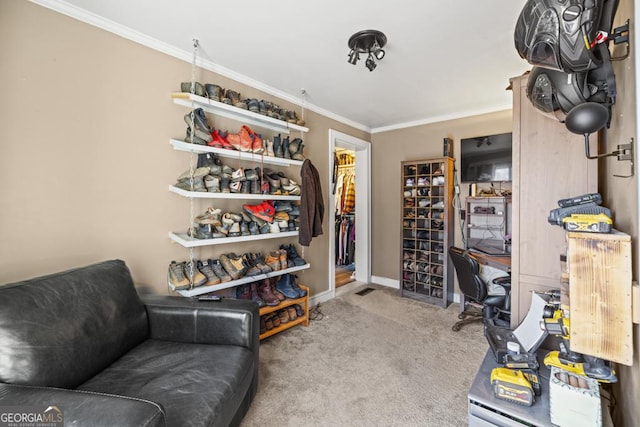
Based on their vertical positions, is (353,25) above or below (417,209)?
above

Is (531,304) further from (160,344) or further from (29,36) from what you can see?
(29,36)

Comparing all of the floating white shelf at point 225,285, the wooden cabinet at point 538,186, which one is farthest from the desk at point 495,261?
the floating white shelf at point 225,285

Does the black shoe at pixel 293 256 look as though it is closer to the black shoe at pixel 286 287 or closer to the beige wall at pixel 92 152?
the black shoe at pixel 286 287

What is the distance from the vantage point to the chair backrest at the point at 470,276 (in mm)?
2445

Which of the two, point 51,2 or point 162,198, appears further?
point 162,198

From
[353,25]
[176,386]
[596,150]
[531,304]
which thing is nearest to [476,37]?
[353,25]

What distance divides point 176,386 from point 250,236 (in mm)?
1261

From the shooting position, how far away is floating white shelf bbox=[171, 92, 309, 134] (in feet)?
6.62

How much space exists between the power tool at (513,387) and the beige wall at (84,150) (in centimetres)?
216

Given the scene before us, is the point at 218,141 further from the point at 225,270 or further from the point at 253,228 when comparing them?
the point at 225,270

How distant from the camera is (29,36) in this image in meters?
1.51

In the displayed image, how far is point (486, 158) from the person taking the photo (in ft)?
10.5

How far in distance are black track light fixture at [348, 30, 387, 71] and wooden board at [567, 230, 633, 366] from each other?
1687 millimetres

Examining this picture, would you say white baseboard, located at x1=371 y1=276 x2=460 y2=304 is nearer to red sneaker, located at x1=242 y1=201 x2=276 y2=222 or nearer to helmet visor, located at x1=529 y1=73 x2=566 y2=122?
red sneaker, located at x1=242 y1=201 x2=276 y2=222
